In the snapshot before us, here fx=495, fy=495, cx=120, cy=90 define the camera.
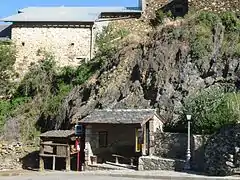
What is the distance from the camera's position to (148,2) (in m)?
41.2

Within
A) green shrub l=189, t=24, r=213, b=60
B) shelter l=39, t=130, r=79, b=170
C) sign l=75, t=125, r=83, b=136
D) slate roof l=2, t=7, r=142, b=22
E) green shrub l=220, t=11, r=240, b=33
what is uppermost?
slate roof l=2, t=7, r=142, b=22

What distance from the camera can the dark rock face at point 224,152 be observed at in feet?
72.2

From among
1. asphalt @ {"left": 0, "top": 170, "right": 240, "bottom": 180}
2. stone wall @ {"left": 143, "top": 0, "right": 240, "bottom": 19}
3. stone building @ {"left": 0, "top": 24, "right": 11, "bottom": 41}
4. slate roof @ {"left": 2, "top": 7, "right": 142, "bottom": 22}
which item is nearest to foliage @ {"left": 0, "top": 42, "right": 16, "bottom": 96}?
stone building @ {"left": 0, "top": 24, "right": 11, "bottom": 41}

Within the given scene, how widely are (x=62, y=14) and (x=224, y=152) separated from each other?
2631cm

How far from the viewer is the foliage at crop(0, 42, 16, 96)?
40.3 metres

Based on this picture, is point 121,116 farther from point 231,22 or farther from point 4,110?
point 4,110

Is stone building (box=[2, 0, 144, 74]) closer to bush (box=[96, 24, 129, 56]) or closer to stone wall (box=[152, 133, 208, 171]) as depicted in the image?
bush (box=[96, 24, 129, 56])

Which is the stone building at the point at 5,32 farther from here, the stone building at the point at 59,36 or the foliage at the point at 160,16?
the foliage at the point at 160,16

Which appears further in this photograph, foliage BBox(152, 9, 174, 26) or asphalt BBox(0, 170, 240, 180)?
foliage BBox(152, 9, 174, 26)

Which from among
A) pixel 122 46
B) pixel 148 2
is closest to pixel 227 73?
pixel 122 46

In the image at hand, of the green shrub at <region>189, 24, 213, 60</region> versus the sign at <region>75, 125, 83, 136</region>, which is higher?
the green shrub at <region>189, 24, 213, 60</region>

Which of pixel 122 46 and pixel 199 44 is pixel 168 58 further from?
pixel 122 46

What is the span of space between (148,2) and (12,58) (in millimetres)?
12213

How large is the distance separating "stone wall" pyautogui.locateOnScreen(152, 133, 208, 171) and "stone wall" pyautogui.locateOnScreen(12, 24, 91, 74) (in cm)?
1708
